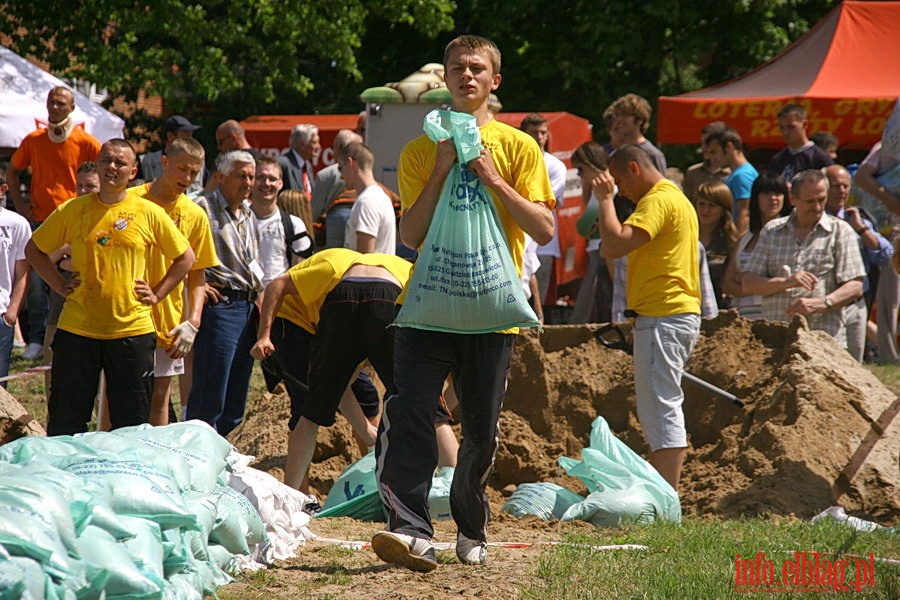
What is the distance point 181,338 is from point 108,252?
737 mm

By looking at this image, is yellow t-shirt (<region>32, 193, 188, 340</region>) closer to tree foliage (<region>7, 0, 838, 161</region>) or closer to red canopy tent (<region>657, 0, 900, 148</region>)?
red canopy tent (<region>657, 0, 900, 148</region>)

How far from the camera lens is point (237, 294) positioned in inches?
309

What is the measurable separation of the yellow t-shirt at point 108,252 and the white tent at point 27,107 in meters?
6.17

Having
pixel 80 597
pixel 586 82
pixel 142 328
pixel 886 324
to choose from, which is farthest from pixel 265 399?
pixel 586 82

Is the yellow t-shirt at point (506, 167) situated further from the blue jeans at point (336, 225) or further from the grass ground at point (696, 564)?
the blue jeans at point (336, 225)

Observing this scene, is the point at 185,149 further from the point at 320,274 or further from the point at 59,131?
the point at 59,131

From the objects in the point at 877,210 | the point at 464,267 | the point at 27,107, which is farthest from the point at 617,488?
the point at 27,107

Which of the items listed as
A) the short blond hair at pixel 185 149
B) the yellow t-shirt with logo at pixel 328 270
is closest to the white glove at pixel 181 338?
the yellow t-shirt with logo at pixel 328 270

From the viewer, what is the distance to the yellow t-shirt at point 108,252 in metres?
6.61

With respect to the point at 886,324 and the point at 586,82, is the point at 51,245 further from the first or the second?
the point at 586,82

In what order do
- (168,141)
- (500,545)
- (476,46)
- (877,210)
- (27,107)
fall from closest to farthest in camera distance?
1. (476,46)
2. (500,545)
3. (168,141)
4. (877,210)
5. (27,107)

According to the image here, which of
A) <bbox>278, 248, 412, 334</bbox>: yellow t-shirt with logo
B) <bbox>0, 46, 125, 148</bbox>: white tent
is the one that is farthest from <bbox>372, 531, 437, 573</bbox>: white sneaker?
<bbox>0, 46, 125, 148</bbox>: white tent

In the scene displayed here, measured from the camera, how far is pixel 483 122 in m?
5.13

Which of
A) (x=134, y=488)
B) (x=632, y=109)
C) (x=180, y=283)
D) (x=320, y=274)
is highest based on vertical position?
(x=632, y=109)
